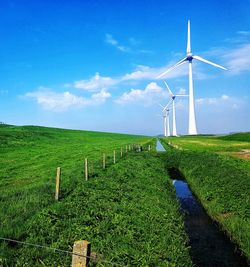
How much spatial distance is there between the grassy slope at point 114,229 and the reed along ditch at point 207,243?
3.19 feet

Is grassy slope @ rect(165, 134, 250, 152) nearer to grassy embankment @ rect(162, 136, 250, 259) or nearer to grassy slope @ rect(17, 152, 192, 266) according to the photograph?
grassy embankment @ rect(162, 136, 250, 259)

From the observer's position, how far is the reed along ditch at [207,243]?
39.7 ft

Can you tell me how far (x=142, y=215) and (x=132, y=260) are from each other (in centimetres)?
405

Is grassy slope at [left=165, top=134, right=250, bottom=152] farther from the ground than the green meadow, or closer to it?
farther from the ground

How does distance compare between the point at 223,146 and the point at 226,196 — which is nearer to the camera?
the point at 226,196

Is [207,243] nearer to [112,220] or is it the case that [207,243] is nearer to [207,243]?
[207,243]

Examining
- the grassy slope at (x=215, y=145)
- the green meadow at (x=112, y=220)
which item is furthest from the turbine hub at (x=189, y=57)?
the green meadow at (x=112, y=220)

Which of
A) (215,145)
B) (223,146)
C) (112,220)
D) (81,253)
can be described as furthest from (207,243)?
(215,145)

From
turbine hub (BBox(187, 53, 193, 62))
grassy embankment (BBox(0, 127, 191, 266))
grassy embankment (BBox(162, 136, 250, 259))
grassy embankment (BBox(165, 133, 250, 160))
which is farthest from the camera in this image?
turbine hub (BBox(187, 53, 193, 62))

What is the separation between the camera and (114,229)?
11.2 m

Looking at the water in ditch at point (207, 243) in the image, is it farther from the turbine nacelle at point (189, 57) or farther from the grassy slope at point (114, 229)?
the turbine nacelle at point (189, 57)

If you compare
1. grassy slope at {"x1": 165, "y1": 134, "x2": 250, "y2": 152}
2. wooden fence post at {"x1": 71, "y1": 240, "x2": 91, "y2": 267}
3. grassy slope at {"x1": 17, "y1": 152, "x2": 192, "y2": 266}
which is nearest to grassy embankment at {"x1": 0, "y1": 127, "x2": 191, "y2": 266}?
grassy slope at {"x1": 17, "y1": 152, "x2": 192, "y2": 266}

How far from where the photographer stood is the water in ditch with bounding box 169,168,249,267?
12.1m

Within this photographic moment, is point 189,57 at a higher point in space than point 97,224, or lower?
higher
